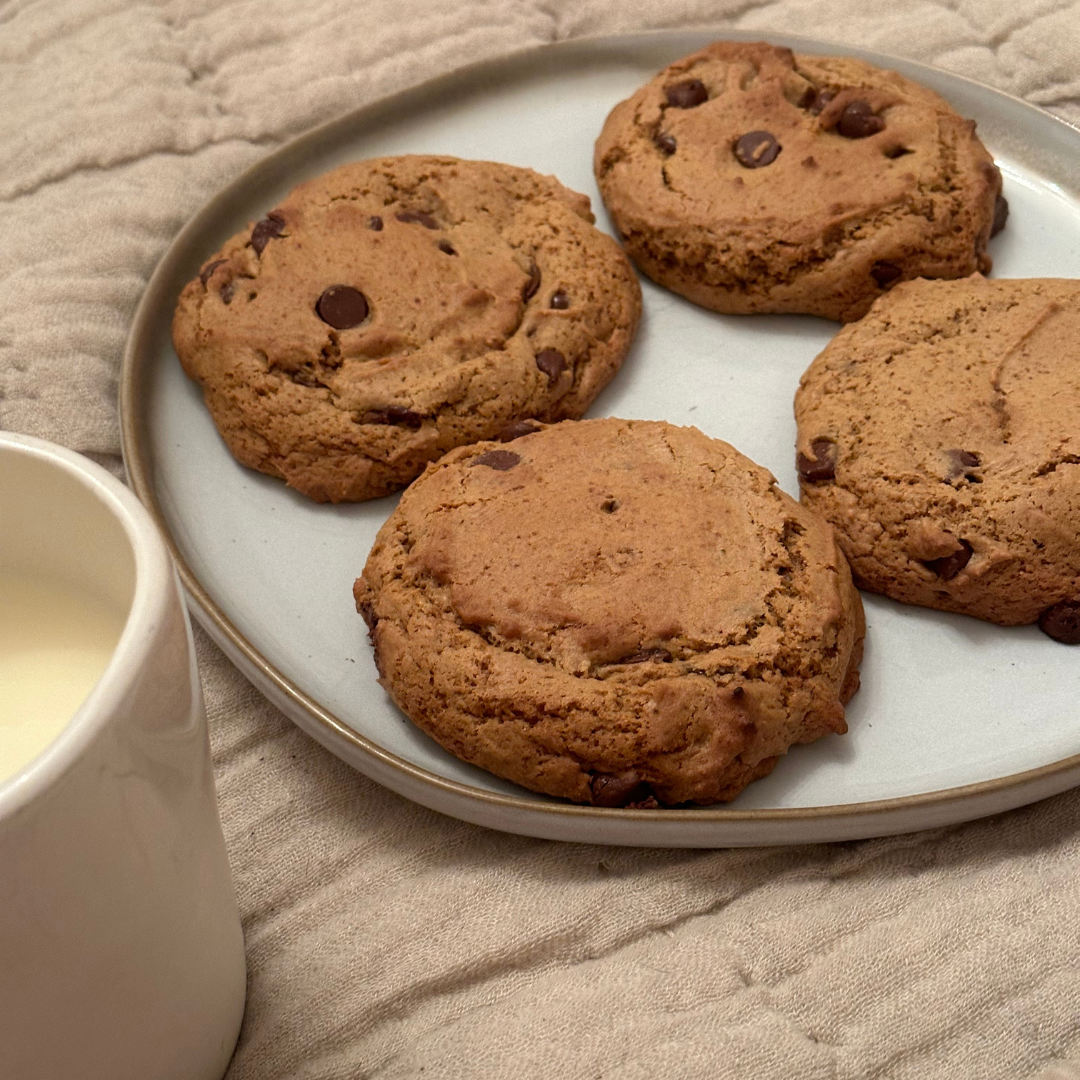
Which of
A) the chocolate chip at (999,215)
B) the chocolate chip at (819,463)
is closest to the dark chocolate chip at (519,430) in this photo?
the chocolate chip at (819,463)

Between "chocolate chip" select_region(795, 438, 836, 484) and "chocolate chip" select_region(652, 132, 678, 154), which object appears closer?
"chocolate chip" select_region(795, 438, 836, 484)

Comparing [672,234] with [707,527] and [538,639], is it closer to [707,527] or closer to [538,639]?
[707,527]

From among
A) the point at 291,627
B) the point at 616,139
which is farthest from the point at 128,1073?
the point at 616,139

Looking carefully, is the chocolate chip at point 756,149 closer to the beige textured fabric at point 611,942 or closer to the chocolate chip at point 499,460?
the chocolate chip at point 499,460

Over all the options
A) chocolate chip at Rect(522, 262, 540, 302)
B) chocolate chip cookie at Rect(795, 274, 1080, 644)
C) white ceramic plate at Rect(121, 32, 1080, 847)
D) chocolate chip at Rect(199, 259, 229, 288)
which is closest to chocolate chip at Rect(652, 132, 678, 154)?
white ceramic plate at Rect(121, 32, 1080, 847)

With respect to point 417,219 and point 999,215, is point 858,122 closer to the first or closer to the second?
point 999,215

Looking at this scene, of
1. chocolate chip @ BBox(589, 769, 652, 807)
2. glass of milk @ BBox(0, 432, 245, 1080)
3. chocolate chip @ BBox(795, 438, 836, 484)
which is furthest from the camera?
chocolate chip @ BBox(795, 438, 836, 484)

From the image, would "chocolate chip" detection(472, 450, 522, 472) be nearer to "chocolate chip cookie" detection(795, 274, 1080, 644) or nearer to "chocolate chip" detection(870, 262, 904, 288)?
"chocolate chip cookie" detection(795, 274, 1080, 644)
